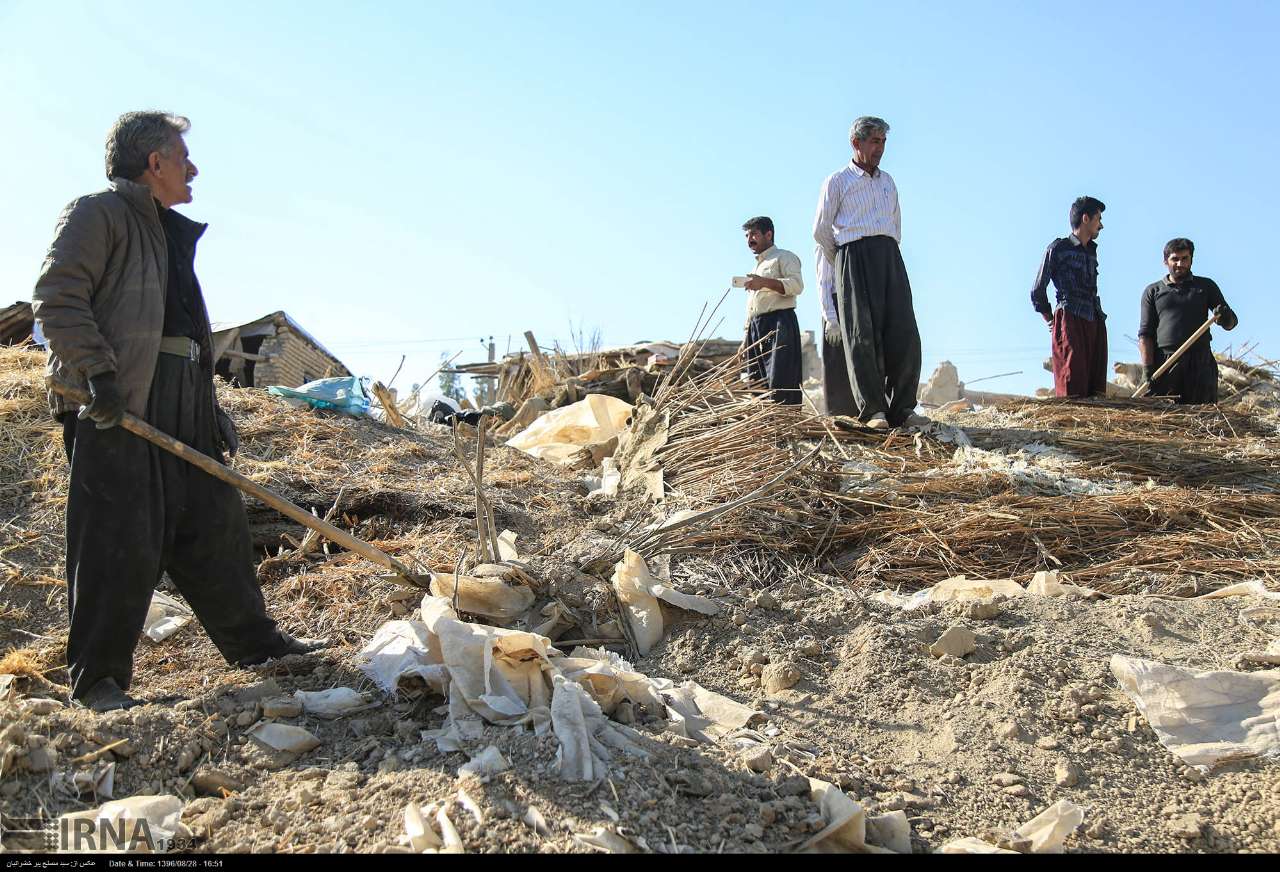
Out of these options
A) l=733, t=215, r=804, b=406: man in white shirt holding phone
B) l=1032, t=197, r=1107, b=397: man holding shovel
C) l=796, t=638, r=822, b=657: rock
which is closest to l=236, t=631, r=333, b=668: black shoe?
l=796, t=638, r=822, b=657: rock

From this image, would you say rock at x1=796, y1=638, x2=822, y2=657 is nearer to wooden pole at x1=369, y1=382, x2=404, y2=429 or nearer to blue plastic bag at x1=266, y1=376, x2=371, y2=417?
blue plastic bag at x1=266, y1=376, x2=371, y2=417

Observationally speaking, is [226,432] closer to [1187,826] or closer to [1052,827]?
[1052,827]

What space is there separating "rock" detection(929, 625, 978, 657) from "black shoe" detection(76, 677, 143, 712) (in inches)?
84.7

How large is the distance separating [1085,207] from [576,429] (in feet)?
11.5

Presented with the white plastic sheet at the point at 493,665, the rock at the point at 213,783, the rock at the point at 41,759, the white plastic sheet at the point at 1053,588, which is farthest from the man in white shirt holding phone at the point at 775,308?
the rock at the point at 41,759

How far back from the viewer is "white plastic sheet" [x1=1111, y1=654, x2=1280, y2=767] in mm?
2305

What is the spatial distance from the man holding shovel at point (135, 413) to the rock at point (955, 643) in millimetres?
1928

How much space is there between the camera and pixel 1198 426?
17.6ft

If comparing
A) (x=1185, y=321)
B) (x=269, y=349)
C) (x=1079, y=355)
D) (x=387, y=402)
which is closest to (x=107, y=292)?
(x=387, y=402)

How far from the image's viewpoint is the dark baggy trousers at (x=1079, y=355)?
Result: 5.95 metres

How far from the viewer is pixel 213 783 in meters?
2.05

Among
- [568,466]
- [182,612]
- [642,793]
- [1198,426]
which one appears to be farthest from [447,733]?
[1198,426]
